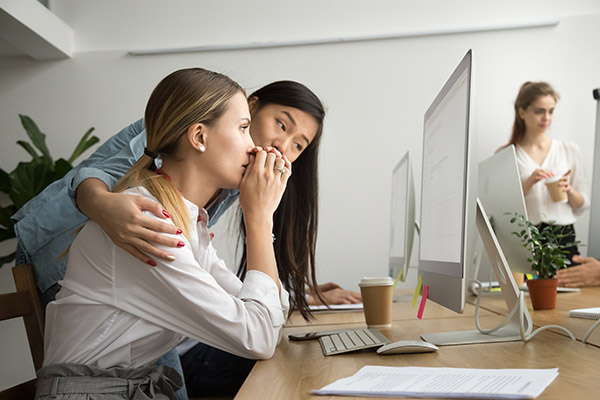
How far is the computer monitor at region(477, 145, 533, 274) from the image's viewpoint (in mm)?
1759

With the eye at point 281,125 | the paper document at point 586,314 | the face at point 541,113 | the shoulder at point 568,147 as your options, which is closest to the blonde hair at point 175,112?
the eye at point 281,125

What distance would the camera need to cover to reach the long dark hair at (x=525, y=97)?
3482 millimetres

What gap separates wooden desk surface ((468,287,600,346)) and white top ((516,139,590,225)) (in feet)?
4.43

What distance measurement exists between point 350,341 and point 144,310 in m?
0.39

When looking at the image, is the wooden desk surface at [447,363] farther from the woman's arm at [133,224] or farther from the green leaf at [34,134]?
the green leaf at [34,134]

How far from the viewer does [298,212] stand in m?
1.79

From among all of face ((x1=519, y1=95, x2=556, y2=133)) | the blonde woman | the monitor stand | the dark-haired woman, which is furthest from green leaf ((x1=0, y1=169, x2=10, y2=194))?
face ((x1=519, y1=95, x2=556, y2=133))

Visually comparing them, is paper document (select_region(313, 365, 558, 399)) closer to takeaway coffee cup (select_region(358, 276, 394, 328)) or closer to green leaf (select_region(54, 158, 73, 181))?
takeaway coffee cup (select_region(358, 276, 394, 328))

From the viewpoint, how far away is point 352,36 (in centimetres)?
381

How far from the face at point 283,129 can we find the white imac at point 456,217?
445mm

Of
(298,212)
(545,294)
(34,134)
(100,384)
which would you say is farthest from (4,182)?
(545,294)

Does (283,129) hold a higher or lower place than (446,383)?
higher

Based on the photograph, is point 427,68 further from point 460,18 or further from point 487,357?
point 487,357

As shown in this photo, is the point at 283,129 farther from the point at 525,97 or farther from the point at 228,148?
the point at 525,97
